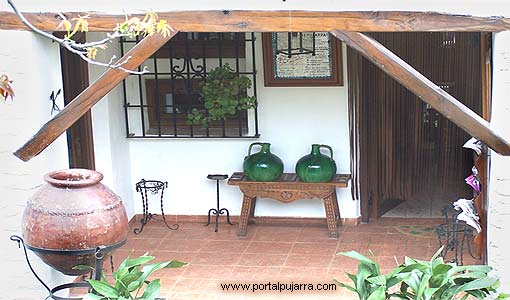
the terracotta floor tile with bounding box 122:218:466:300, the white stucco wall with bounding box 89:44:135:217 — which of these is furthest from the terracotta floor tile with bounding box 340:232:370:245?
the white stucco wall with bounding box 89:44:135:217

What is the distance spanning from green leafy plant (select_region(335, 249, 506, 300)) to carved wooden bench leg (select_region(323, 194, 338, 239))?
8.14 feet

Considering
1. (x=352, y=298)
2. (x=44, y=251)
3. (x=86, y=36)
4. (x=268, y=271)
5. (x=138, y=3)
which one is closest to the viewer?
(x=44, y=251)

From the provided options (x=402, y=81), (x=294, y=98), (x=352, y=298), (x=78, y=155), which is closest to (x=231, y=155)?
(x=294, y=98)

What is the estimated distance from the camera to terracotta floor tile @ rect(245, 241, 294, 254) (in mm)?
6719

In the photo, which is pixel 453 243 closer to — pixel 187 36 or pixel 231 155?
pixel 231 155

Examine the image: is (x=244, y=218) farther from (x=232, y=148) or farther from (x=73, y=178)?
(x=73, y=178)

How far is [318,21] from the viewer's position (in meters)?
5.00

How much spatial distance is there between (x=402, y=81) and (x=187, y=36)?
2632 millimetres

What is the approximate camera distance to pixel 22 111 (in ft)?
18.0

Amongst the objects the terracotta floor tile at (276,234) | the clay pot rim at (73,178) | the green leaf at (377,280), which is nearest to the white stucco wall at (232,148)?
the terracotta floor tile at (276,234)

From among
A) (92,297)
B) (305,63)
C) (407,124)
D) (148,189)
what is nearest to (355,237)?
(407,124)

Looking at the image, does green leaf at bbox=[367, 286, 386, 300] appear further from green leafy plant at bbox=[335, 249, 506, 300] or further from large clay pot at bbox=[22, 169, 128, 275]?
large clay pot at bbox=[22, 169, 128, 275]

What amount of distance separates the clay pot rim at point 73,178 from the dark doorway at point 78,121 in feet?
6.11

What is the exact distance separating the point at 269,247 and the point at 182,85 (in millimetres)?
1550
